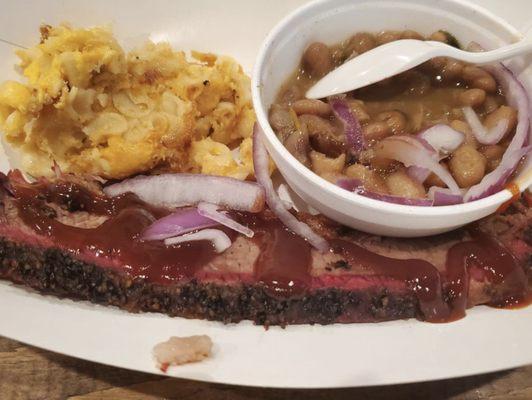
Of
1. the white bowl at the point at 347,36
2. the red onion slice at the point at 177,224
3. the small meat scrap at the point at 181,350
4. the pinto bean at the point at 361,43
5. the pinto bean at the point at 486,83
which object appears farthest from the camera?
the pinto bean at the point at 361,43

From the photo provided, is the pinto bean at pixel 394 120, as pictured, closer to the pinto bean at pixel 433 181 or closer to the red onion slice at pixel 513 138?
the pinto bean at pixel 433 181

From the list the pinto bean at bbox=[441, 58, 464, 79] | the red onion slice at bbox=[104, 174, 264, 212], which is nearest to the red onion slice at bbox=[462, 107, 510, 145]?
the pinto bean at bbox=[441, 58, 464, 79]

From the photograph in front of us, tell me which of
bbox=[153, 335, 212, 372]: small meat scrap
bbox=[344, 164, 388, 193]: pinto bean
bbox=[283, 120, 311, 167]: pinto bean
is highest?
bbox=[283, 120, 311, 167]: pinto bean

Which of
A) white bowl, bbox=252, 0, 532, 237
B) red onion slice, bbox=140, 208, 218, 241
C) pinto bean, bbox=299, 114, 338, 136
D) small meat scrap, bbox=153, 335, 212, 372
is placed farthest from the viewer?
pinto bean, bbox=299, 114, 338, 136

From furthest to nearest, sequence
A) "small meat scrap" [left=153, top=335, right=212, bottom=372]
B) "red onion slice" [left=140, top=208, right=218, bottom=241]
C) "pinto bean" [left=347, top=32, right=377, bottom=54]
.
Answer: "pinto bean" [left=347, top=32, right=377, bottom=54] → "red onion slice" [left=140, top=208, right=218, bottom=241] → "small meat scrap" [left=153, top=335, right=212, bottom=372]

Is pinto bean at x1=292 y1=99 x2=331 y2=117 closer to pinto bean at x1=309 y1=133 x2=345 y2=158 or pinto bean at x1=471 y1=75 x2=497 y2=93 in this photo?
pinto bean at x1=309 y1=133 x2=345 y2=158

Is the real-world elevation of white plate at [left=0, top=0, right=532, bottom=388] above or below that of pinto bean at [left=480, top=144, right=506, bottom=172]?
below

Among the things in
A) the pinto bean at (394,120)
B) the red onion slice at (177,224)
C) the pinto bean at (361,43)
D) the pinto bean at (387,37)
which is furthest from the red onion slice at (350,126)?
the red onion slice at (177,224)

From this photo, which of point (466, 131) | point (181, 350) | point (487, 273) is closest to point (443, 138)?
point (466, 131)

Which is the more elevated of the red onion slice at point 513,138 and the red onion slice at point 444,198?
the red onion slice at point 513,138
